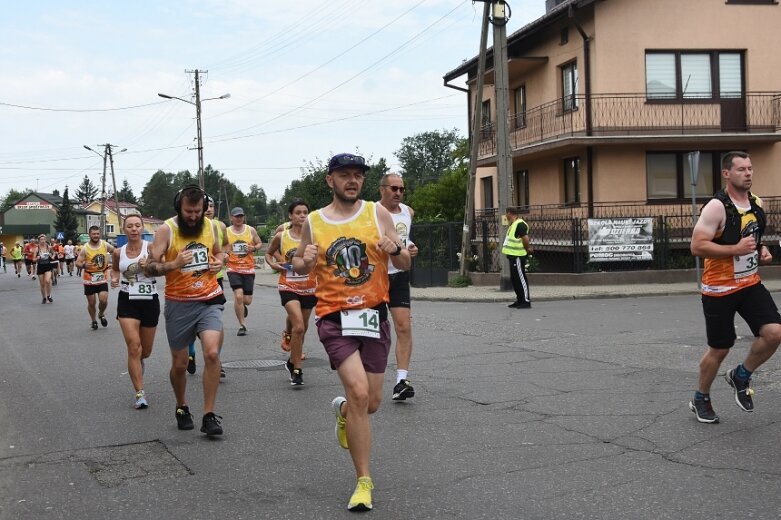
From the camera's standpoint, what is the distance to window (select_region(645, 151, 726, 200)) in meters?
25.8

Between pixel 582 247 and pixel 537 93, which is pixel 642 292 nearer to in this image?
pixel 582 247

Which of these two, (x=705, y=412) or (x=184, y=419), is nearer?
(x=705, y=412)

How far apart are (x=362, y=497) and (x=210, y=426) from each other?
209cm

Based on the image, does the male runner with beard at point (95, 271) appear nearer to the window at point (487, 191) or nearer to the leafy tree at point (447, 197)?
the window at point (487, 191)

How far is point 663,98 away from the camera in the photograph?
82.9ft

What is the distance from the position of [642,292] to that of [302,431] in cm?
1415

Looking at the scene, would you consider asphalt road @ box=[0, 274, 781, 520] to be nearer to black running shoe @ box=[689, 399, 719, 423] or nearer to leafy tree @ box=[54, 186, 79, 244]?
black running shoe @ box=[689, 399, 719, 423]

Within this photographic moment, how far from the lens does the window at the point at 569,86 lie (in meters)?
26.3

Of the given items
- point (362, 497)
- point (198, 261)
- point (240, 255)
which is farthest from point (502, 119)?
point (362, 497)

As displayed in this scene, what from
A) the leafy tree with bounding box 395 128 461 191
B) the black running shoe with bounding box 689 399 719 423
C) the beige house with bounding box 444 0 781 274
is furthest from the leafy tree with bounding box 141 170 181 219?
the black running shoe with bounding box 689 399 719 423

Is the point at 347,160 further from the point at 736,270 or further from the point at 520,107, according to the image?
the point at 520,107

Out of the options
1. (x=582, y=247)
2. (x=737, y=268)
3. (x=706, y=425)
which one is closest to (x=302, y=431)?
(x=706, y=425)

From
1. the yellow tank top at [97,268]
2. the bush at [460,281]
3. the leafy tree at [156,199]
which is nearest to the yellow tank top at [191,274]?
the yellow tank top at [97,268]

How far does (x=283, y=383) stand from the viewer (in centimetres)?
860
